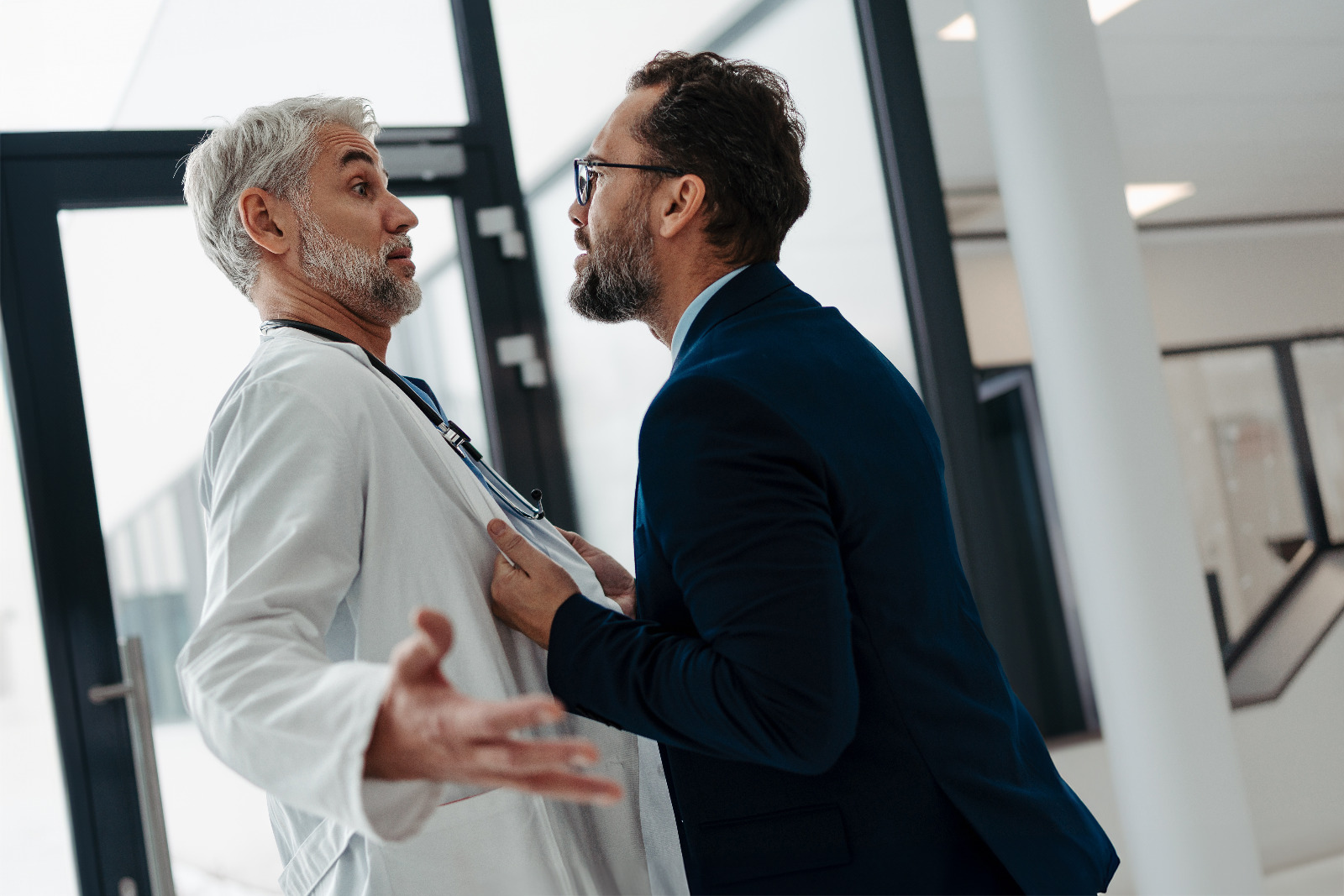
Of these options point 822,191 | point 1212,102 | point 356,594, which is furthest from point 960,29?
point 356,594

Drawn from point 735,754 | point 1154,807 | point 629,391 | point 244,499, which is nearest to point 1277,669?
point 1154,807

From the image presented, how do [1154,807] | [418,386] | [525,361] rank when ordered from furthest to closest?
[525,361]
[1154,807]
[418,386]

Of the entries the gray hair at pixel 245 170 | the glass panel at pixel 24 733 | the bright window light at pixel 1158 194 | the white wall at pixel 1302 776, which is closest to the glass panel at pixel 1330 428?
the white wall at pixel 1302 776

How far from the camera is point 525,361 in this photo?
2689 mm

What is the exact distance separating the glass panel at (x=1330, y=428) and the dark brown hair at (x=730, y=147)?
81.7 inches

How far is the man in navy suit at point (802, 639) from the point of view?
3.41 ft

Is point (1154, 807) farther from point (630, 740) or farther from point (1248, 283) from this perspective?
point (630, 740)

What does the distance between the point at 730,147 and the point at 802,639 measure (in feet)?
2.19

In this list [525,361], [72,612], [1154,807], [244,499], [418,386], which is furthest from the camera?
[525,361]

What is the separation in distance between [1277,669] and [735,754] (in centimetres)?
231

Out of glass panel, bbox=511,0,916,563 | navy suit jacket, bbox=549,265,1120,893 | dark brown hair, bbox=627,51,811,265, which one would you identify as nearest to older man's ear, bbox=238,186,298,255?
dark brown hair, bbox=627,51,811,265

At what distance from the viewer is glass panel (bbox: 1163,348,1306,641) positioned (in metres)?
2.83

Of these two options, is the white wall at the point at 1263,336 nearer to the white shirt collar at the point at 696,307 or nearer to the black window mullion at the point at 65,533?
the white shirt collar at the point at 696,307

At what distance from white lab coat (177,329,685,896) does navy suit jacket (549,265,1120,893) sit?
0.36 ft
